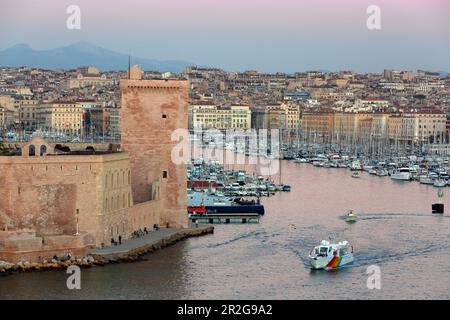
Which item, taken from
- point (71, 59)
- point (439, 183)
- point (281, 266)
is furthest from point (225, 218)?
point (71, 59)

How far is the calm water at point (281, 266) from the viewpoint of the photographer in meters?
14.5

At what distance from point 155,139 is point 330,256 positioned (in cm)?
399

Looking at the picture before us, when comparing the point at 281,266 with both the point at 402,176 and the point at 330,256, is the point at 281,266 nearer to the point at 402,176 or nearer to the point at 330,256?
the point at 330,256

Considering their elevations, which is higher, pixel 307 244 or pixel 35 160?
pixel 35 160

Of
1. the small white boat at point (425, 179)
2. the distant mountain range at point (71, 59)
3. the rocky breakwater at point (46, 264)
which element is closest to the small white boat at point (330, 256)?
the rocky breakwater at point (46, 264)

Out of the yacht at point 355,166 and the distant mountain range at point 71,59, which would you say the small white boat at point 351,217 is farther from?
the distant mountain range at point 71,59

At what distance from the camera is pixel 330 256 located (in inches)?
646

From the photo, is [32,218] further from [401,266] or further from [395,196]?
[395,196]

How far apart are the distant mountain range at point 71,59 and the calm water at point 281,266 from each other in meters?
126
